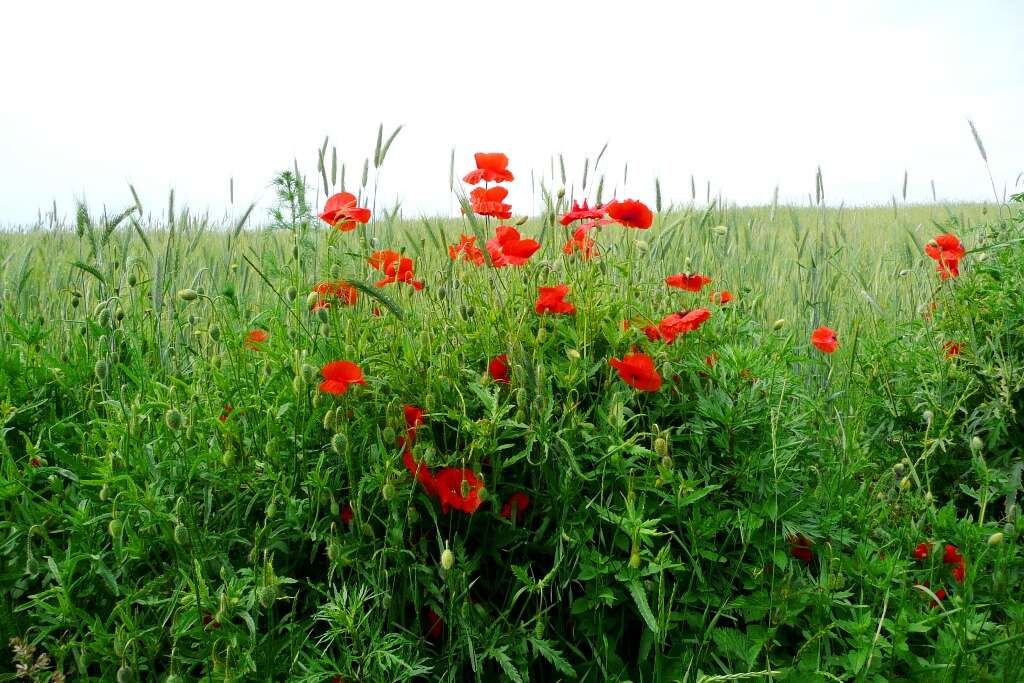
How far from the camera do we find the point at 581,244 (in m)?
2.10

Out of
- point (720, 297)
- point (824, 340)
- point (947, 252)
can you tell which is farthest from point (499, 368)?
point (947, 252)

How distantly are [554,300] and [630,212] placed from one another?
290mm

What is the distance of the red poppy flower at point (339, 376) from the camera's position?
146cm

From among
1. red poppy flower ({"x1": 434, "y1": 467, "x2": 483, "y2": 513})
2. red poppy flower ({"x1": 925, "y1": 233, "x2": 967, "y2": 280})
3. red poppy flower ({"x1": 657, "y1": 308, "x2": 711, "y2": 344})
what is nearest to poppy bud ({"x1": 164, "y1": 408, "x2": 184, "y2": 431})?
red poppy flower ({"x1": 434, "y1": 467, "x2": 483, "y2": 513})

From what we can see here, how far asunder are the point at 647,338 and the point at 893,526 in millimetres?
902

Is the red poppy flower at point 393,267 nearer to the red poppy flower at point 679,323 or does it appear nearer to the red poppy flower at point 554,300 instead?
the red poppy flower at point 554,300

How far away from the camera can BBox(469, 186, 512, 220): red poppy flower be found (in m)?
1.92

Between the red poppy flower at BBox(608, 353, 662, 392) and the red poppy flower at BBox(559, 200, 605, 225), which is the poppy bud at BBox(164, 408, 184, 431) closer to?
the red poppy flower at BBox(608, 353, 662, 392)

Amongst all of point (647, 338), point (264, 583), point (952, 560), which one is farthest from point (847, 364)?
point (264, 583)

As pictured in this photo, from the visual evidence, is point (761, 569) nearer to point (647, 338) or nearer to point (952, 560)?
point (647, 338)

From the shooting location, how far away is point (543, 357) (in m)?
1.71

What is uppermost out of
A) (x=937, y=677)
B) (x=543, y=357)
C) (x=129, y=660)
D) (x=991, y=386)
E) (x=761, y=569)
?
(x=543, y=357)

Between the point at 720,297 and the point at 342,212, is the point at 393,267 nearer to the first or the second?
the point at 342,212


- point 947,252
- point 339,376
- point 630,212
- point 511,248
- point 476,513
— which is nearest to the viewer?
point 339,376
